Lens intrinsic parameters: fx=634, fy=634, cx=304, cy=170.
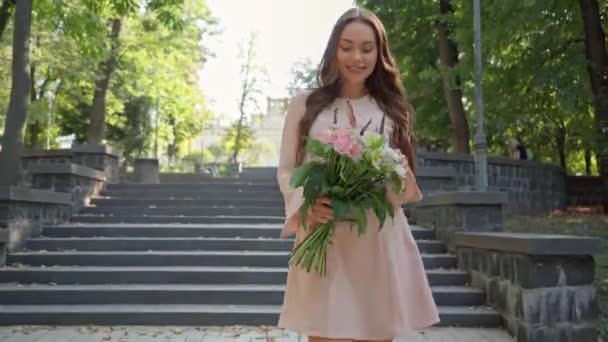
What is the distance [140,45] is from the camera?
71.1 ft

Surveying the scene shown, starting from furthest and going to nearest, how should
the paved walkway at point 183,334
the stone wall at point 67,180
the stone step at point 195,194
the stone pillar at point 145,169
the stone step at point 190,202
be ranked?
the stone pillar at point 145,169 → the stone step at point 195,194 → the stone step at point 190,202 → the stone wall at point 67,180 → the paved walkway at point 183,334

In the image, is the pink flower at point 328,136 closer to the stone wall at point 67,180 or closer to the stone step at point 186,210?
the stone wall at point 67,180

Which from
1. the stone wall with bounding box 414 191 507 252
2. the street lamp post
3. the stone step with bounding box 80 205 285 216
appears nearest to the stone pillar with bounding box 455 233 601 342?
the stone wall with bounding box 414 191 507 252

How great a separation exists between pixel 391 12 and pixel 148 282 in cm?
1246

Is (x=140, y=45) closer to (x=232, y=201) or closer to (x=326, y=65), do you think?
(x=232, y=201)

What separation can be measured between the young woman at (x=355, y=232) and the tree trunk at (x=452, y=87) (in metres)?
13.9

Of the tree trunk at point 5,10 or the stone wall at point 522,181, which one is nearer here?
the tree trunk at point 5,10

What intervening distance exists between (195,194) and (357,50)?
34.9 feet

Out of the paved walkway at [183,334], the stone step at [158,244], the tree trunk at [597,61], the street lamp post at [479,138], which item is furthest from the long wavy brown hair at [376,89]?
the tree trunk at [597,61]

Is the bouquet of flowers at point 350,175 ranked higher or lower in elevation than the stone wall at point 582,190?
lower

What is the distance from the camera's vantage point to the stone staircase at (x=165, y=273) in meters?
6.75

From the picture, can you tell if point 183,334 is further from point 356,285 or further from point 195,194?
point 195,194

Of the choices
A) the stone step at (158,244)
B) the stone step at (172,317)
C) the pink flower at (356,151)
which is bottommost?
the stone step at (172,317)

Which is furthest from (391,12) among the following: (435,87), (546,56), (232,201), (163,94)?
(163,94)
